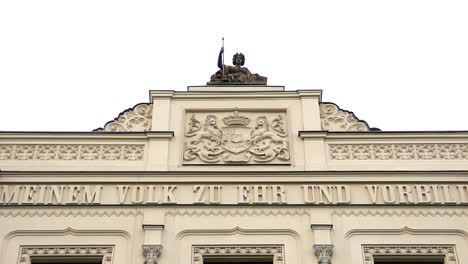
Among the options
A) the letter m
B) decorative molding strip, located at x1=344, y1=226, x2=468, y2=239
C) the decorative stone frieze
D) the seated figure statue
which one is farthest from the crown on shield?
the letter m

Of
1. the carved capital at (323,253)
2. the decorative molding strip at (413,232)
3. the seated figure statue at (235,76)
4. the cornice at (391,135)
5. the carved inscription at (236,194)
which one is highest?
the seated figure statue at (235,76)

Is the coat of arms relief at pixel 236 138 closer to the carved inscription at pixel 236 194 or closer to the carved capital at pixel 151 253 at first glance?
the carved inscription at pixel 236 194

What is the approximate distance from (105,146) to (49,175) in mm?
1316

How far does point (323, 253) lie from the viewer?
13148 mm

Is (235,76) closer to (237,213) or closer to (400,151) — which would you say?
(237,213)

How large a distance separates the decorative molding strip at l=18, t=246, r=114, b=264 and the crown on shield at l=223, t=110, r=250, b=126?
147 inches

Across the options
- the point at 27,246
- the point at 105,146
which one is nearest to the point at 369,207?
the point at 105,146

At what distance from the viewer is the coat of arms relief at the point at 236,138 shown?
14.8 metres

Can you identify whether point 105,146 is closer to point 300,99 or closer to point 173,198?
point 173,198

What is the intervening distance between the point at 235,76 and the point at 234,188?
3.52m

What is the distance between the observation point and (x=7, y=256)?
13.4m

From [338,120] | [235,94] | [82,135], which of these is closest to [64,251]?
[82,135]

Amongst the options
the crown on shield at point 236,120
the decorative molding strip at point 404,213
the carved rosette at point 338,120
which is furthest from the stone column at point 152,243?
the carved rosette at point 338,120

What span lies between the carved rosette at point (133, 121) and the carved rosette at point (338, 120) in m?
3.69
